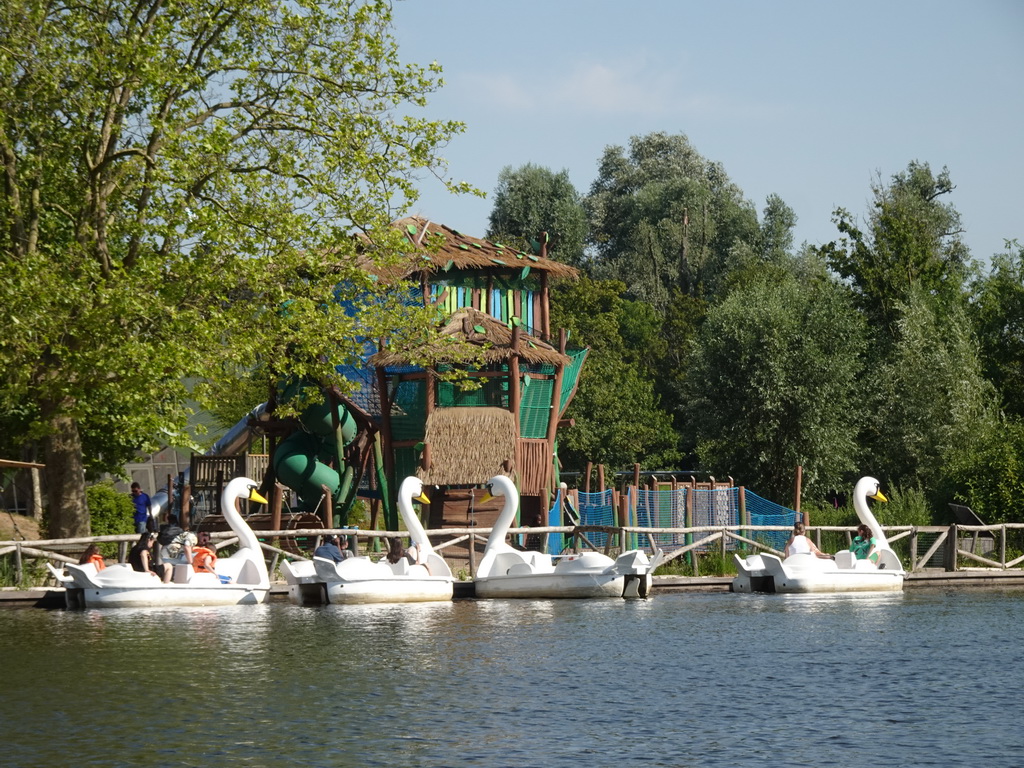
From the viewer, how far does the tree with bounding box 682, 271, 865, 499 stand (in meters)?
46.3

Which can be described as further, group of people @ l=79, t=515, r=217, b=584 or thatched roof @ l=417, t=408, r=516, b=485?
thatched roof @ l=417, t=408, r=516, b=485

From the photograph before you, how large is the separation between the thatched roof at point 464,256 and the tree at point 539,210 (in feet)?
128

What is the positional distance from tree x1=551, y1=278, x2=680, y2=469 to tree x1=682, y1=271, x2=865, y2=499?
711 centimetres

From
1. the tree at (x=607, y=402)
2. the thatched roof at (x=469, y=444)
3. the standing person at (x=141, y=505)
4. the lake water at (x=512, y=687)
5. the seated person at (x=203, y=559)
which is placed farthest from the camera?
the tree at (x=607, y=402)

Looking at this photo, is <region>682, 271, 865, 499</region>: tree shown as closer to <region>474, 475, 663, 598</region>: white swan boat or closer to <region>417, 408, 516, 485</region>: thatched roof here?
<region>417, 408, 516, 485</region>: thatched roof

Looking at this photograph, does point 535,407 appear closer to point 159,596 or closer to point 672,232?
point 159,596

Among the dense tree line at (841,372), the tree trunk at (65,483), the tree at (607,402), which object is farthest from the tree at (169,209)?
the tree at (607,402)

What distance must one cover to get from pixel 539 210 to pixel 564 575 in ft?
172

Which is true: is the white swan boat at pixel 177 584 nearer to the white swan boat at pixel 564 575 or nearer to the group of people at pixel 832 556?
the white swan boat at pixel 564 575

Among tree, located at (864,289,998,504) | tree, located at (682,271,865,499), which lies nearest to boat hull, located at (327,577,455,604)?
tree, located at (682,271,865,499)

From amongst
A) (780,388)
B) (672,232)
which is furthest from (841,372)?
(672,232)

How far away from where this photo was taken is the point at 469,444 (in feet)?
107

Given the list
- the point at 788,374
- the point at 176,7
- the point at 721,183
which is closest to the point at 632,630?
the point at 176,7

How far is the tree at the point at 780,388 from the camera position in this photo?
46.3m
